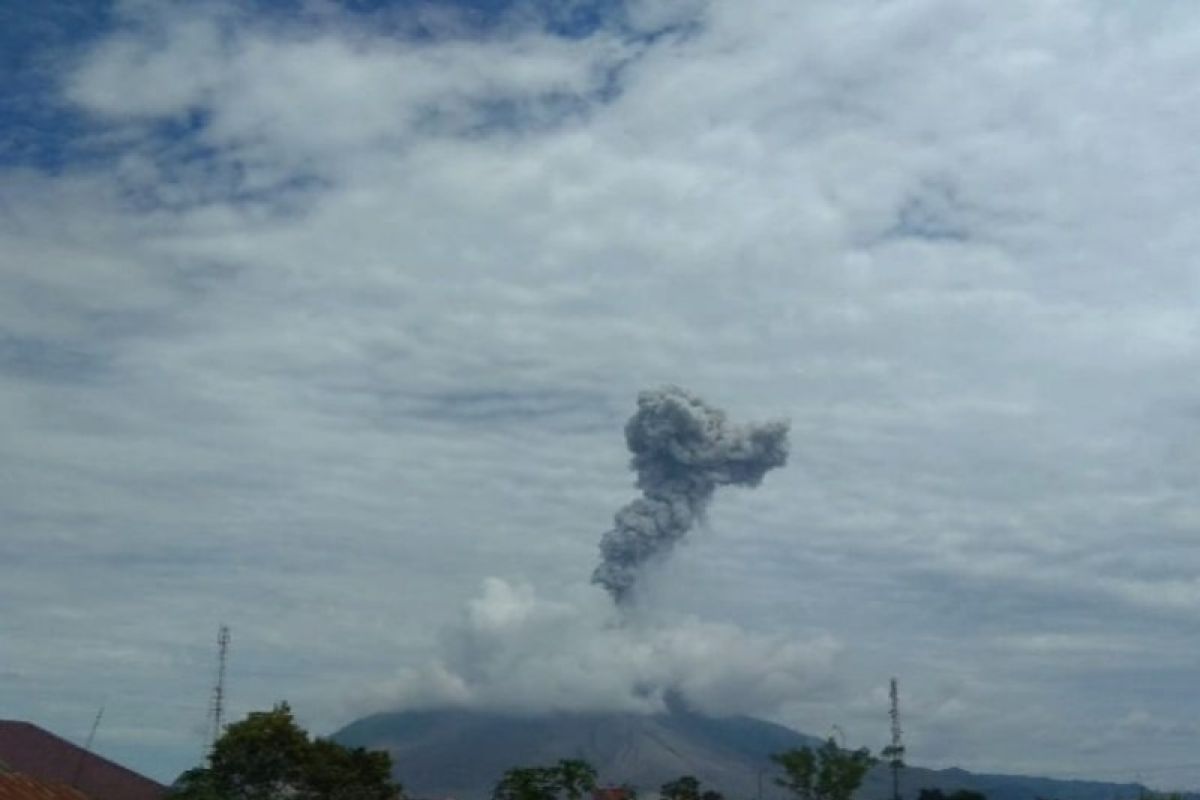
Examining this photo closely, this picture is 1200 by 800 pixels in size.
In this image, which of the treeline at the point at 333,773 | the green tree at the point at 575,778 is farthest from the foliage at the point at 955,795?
the green tree at the point at 575,778

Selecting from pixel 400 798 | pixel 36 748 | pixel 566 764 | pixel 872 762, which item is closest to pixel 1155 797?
pixel 872 762

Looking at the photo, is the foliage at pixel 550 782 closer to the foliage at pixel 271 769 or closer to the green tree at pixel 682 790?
the foliage at pixel 271 769

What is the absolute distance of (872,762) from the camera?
256 ft

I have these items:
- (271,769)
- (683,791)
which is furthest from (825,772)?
(271,769)

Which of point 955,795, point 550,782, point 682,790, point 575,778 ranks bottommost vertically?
point 550,782

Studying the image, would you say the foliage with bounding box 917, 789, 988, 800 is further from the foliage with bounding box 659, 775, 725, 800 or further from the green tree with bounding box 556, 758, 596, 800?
the green tree with bounding box 556, 758, 596, 800

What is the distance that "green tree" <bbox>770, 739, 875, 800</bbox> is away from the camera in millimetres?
75500

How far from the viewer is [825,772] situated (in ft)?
249

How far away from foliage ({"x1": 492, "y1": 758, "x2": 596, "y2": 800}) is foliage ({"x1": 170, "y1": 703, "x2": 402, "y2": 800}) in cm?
641

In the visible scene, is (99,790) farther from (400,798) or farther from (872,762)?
(872,762)

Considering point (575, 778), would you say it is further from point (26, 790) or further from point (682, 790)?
point (26, 790)

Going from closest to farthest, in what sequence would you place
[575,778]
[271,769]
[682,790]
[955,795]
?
[271,769], [575,778], [682,790], [955,795]

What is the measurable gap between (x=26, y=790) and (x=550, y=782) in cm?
2831

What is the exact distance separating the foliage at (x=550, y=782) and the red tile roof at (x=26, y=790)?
840 inches
